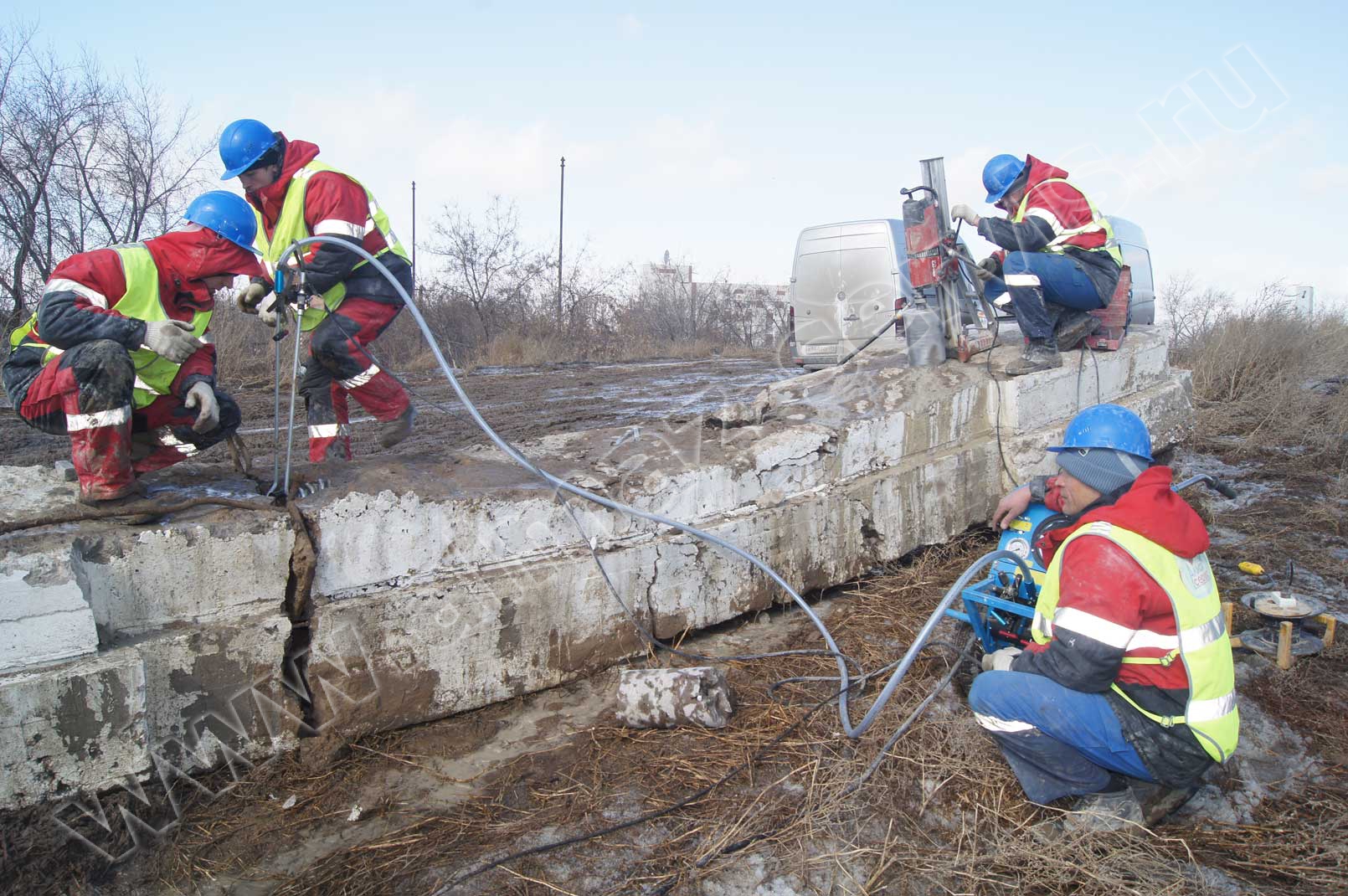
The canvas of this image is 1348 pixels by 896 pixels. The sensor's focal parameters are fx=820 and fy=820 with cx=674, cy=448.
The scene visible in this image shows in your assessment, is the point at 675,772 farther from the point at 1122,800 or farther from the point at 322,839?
the point at 1122,800

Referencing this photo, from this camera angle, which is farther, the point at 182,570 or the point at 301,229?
the point at 301,229

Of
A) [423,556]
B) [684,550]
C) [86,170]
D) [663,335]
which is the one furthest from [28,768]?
[663,335]

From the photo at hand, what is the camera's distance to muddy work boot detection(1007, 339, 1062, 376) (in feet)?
17.6

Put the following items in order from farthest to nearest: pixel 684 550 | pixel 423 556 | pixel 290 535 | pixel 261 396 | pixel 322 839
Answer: pixel 261 396, pixel 684 550, pixel 423 556, pixel 290 535, pixel 322 839

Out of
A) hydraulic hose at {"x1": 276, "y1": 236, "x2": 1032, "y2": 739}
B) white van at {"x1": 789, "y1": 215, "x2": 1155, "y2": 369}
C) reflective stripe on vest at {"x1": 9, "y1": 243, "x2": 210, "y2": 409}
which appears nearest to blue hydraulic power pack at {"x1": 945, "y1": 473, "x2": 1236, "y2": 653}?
hydraulic hose at {"x1": 276, "y1": 236, "x2": 1032, "y2": 739}

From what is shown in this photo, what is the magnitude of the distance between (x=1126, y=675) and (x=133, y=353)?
3523 mm

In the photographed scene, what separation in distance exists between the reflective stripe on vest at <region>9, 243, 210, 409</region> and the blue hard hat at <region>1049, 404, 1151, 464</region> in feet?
10.8

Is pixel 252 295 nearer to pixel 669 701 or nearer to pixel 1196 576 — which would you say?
pixel 669 701

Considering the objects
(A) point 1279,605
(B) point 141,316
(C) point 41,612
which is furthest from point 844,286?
(C) point 41,612

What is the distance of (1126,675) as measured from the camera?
2.42 meters

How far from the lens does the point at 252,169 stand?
3.53 meters

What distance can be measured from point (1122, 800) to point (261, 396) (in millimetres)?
8107

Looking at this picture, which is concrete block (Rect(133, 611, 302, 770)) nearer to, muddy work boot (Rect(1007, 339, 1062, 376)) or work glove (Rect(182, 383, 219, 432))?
work glove (Rect(182, 383, 219, 432))

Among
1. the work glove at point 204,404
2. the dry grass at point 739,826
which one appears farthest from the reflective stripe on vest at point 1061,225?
the work glove at point 204,404
